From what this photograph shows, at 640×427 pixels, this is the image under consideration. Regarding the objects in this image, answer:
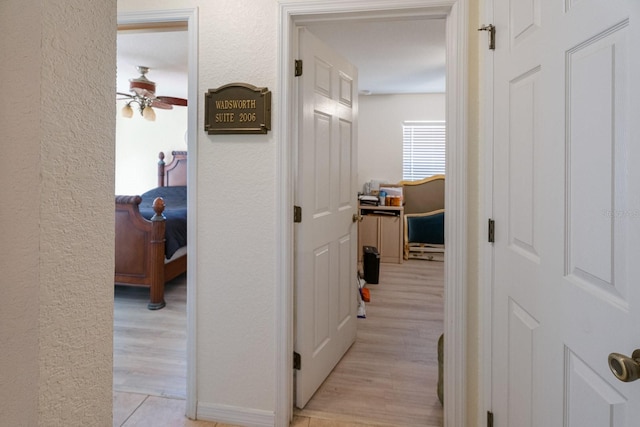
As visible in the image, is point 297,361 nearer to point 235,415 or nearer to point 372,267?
point 235,415

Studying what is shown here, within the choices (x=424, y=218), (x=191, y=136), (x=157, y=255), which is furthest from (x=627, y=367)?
(x=424, y=218)

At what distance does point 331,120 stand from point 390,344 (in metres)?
1.70

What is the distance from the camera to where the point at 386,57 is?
4.04 meters

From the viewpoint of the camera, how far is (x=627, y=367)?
651mm

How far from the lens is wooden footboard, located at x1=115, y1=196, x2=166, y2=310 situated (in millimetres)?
3436

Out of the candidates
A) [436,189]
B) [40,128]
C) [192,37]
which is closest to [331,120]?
[192,37]

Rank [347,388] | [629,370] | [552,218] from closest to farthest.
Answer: [629,370]
[552,218]
[347,388]

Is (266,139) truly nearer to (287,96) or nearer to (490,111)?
(287,96)

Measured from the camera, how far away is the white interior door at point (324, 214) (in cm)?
188

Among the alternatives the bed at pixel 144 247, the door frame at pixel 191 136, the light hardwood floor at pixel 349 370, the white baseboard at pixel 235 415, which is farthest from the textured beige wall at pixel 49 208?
the bed at pixel 144 247

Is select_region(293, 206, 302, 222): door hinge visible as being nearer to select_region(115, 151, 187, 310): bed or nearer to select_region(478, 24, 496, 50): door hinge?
select_region(478, 24, 496, 50): door hinge

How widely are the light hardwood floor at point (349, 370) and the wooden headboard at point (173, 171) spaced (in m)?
2.79

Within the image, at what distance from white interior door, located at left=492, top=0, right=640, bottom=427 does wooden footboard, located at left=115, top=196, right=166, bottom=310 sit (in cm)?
304

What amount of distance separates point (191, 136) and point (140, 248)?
2.15 meters
